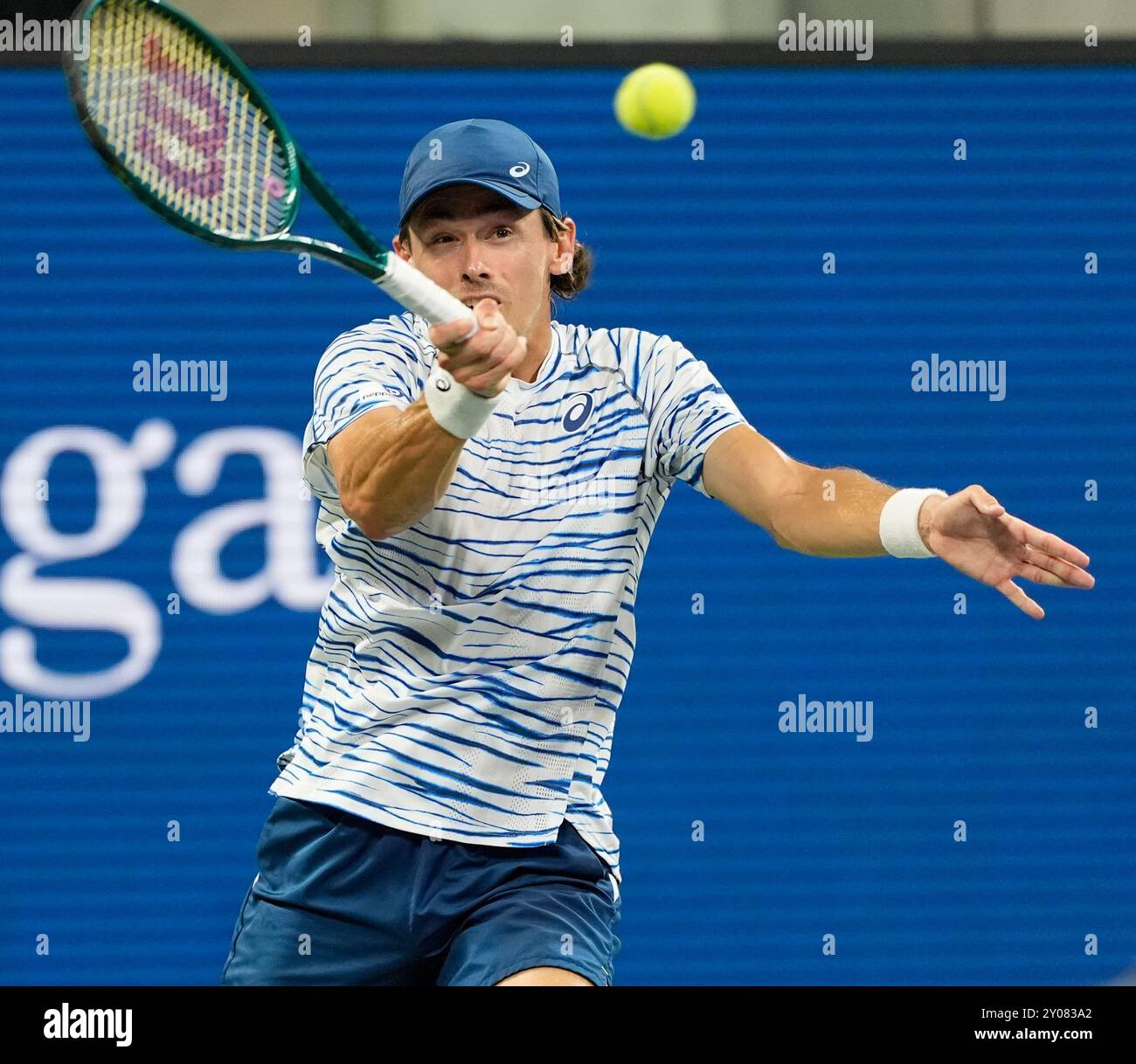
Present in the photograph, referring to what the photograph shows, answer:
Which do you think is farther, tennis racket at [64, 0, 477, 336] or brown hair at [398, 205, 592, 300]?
brown hair at [398, 205, 592, 300]

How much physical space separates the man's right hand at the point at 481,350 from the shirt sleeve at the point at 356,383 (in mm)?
304

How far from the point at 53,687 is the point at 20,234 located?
143cm

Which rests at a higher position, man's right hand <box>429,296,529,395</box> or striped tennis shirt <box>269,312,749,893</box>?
man's right hand <box>429,296,529,395</box>

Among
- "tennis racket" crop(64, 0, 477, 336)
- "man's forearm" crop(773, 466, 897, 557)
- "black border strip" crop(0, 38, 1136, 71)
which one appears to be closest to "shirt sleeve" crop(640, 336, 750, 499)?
"man's forearm" crop(773, 466, 897, 557)

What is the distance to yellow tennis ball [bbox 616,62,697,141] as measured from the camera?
5.26 m

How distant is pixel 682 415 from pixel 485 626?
487 millimetres

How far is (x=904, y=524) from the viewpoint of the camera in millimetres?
2723

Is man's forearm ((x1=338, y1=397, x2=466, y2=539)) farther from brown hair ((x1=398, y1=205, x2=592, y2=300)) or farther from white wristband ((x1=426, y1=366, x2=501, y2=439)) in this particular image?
brown hair ((x1=398, y1=205, x2=592, y2=300))

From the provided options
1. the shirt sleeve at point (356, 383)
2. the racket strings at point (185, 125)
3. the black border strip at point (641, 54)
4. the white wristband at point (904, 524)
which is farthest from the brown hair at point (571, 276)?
the black border strip at point (641, 54)
